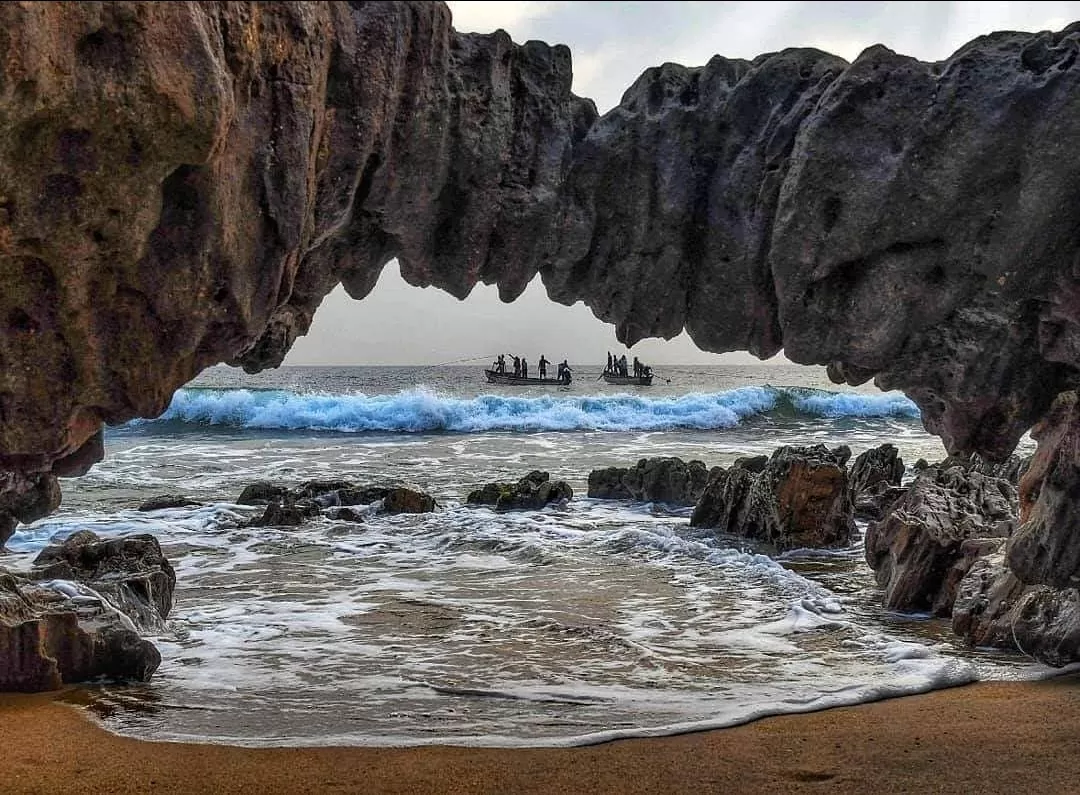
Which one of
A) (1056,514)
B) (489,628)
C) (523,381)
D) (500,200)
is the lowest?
(489,628)

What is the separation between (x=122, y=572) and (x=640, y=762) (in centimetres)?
545

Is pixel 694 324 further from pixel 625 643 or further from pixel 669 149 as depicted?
pixel 625 643

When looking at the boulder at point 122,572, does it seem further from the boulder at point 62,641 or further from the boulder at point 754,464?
the boulder at point 754,464

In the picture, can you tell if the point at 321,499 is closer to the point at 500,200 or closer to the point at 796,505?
the point at 796,505

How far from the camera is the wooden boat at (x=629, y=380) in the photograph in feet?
209

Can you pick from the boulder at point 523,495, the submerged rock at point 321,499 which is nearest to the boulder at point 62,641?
the submerged rock at point 321,499

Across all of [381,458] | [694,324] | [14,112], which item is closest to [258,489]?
[381,458]

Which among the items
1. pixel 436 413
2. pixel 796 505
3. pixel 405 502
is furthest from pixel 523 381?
pixel 796 505

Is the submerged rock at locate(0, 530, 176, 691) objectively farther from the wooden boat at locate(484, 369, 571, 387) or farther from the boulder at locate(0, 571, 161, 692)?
the wooden boat at locate(484, 369, 571, 387)

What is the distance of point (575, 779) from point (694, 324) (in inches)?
111

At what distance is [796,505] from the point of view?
12.1m

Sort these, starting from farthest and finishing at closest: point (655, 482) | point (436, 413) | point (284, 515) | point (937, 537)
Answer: point (436, 413) → point (655, 482) → point (284, 515) → point (937, 537)

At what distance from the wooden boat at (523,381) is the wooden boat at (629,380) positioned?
5.53 meters

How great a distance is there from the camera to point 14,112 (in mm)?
2969
